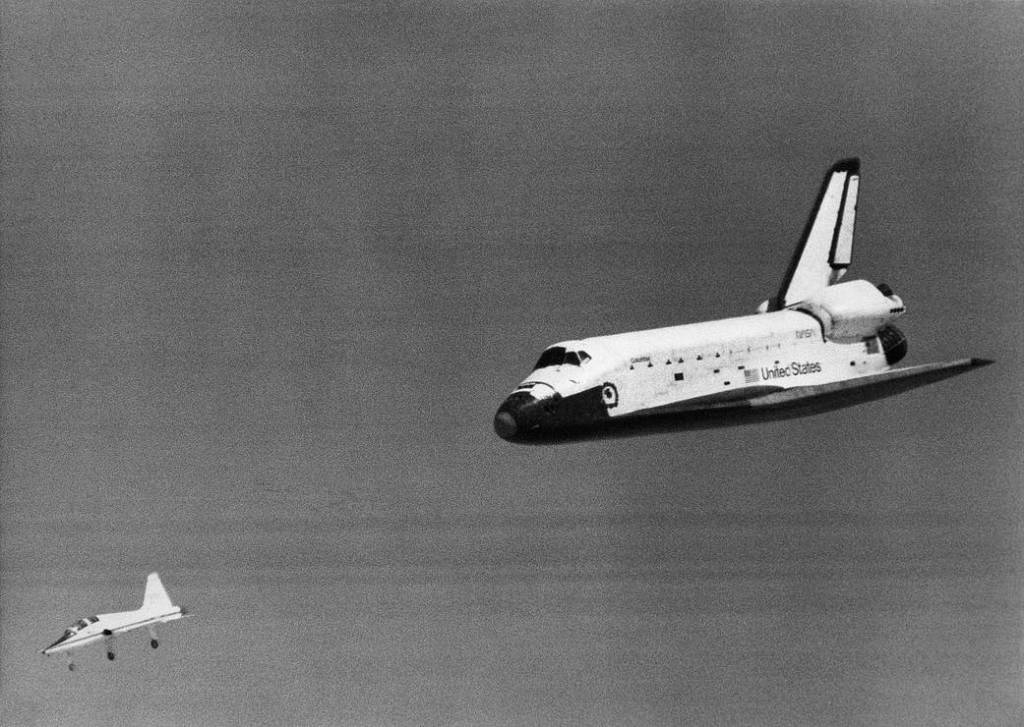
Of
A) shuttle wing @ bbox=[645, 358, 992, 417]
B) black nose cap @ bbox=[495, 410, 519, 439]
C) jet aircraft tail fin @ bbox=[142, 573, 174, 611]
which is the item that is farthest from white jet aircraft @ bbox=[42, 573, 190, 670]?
shuttle wing @ bbox=[645, 358, 992, 417]

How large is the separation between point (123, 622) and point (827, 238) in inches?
162

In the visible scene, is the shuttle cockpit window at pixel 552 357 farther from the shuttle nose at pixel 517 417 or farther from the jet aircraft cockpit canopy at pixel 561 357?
the shuttle nose at pixel 517 417

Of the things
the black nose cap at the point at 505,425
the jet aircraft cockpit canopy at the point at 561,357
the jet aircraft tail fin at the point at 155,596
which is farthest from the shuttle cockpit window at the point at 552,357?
the jet aircraft tail fin at the point at 155,596

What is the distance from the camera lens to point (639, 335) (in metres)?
5.41

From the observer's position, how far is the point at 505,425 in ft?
16.7

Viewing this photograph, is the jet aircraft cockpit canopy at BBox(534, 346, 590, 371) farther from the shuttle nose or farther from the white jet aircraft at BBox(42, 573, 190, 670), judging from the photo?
the white jet aircraft at BBox(42, 573, 190, 670)

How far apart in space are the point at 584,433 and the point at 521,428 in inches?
12.0

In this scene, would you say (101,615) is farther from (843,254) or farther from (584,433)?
(843,254)

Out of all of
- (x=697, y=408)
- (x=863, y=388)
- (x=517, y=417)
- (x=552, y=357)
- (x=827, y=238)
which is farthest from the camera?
(x=827, y=238)

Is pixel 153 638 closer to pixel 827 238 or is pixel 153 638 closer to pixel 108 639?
pixel 108 639

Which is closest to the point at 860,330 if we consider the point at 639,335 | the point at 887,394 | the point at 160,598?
the point at 887,394

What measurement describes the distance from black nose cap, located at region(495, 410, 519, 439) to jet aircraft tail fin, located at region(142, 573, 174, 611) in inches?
79.6

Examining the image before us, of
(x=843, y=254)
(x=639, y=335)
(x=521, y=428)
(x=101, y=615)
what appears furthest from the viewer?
(x=843, y=254)

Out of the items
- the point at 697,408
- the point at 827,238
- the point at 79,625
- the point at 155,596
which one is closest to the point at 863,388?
the point at 697,408
